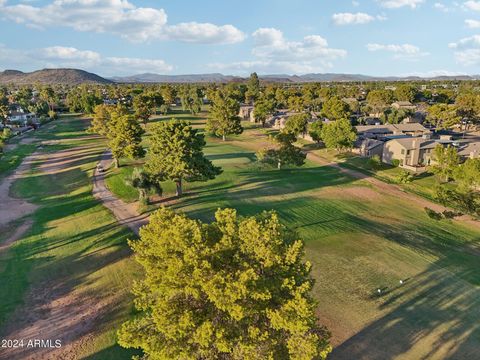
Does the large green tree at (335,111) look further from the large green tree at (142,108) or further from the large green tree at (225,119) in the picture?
the large green tree at (142,108)

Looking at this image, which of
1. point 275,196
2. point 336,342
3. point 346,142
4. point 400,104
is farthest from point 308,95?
point 336,342

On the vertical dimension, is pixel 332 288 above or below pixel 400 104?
below

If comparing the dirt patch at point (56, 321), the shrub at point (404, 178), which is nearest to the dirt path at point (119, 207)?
the dirt patch at point (56, 321)

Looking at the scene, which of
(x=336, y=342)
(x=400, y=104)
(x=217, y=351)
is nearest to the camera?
(x=217, y=351)

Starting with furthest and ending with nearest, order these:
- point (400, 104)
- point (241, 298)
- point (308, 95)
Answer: point (308, 95), point (400, 104), point (241, 298)

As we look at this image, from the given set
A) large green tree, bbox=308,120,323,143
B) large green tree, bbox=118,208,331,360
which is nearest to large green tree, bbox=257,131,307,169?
large green tree, bbox=308,120,323,143

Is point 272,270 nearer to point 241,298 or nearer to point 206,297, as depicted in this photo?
point 241,298

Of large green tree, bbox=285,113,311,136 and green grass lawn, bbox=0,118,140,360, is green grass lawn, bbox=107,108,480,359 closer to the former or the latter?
green grass lawn, bbox=0,118,140,360
